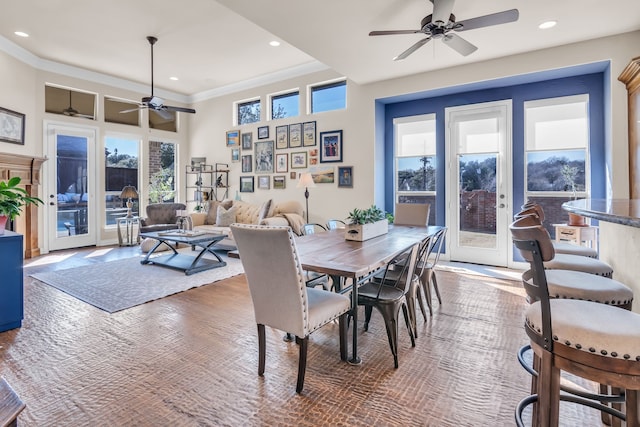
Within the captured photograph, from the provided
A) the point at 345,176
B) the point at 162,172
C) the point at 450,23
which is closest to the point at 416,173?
the point at 345,176

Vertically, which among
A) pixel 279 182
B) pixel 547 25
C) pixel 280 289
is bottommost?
pixel 280 289

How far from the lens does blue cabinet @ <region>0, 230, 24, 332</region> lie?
2701 mm

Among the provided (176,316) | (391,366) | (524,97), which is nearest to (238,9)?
(176,316)

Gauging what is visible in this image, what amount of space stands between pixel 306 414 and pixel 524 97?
16.4ft

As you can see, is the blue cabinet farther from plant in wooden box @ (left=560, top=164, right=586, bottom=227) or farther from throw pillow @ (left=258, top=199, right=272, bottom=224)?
plant in wooden box @ (left=560, top=164, right=586, bottom=227)

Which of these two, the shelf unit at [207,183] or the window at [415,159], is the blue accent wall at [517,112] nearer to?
the window at [415,159]

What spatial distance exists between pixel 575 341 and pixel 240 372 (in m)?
1.81

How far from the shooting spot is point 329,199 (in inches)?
237

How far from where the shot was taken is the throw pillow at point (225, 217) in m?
6.26

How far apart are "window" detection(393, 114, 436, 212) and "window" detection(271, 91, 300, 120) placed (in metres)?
2.03

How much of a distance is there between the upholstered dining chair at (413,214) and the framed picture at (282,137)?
3171 mm

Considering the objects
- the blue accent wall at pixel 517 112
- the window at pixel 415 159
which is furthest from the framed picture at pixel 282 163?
the window at pixel 415 159

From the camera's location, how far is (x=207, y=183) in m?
7.88

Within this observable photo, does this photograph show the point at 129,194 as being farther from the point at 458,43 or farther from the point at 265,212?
the point at 458,43
